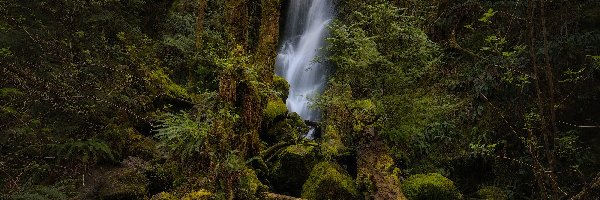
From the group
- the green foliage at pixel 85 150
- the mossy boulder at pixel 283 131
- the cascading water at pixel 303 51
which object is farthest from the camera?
the cascading water at pixel 303 51

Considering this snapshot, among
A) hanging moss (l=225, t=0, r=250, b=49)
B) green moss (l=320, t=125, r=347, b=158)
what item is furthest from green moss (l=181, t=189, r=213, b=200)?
green moss (l=320, t=125, r=347, b=158)

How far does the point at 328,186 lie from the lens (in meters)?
6.86

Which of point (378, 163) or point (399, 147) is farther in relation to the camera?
point (399, 147)

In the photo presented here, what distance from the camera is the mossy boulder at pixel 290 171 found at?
24.7ft

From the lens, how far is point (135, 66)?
1027 cm

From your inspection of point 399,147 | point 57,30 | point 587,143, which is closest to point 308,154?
point 399,147

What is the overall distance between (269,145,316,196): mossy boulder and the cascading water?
5788 mm

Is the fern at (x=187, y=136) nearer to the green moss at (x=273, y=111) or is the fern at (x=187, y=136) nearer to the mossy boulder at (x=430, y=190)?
the green moss at (x=273, y=111)

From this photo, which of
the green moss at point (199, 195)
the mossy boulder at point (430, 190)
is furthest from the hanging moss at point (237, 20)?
the mossy boulder at point (430, 190)

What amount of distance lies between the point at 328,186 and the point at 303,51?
36.4ft

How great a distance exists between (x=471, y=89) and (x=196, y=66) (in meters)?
7.41

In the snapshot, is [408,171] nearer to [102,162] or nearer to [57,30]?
[102,162]

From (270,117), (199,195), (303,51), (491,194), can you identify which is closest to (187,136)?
(199,195)

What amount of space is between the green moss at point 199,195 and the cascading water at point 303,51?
26.1ft
